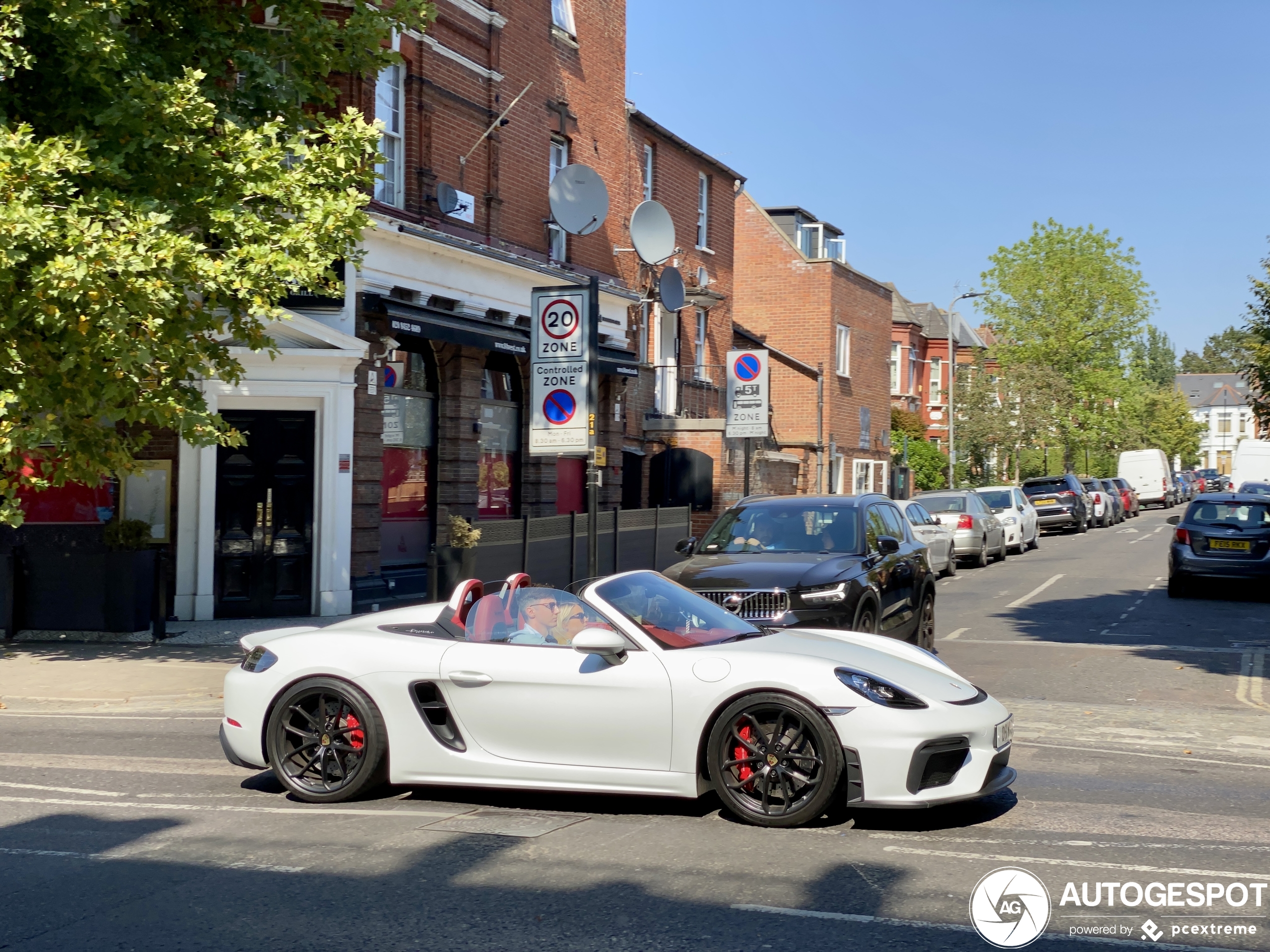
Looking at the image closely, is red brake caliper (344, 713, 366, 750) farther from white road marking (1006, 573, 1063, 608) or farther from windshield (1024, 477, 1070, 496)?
→ windshield (1024, 477, 1070, 496)

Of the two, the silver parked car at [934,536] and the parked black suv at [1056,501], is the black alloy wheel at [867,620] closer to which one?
the silver parked car at [934,536]

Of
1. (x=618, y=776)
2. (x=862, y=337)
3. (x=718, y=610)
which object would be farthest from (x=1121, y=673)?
(x=862, y=337)

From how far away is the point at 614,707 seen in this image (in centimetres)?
665

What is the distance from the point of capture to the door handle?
6.89m

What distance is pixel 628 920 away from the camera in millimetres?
4992

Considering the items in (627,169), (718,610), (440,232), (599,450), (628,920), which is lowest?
(628,920)

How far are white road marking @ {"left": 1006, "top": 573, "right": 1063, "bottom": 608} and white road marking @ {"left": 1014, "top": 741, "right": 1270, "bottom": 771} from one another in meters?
10.6

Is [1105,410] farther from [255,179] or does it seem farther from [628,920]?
[628,920]

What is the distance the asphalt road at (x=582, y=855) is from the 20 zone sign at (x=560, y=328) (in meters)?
5.23

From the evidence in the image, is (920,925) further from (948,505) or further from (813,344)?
(813,344)

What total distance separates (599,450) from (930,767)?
7430 millimetres

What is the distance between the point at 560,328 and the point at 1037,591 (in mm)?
11950

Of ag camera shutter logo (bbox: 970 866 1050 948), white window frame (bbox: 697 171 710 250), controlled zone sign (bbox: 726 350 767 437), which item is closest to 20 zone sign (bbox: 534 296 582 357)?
ag camera shutter logo (bbox: 970 866 1050 948)

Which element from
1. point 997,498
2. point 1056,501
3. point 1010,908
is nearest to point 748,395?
point 997,498
